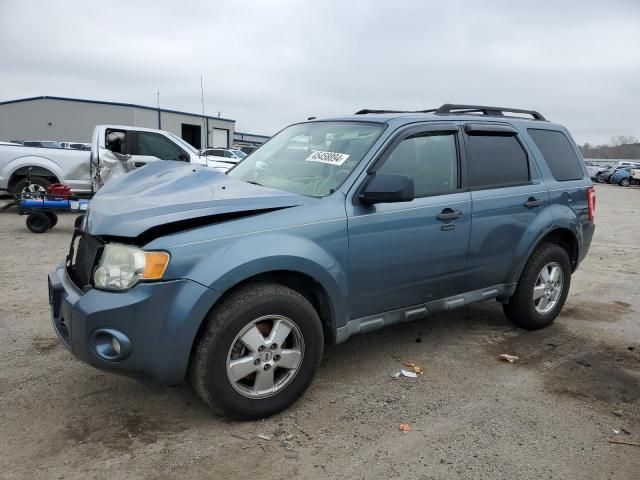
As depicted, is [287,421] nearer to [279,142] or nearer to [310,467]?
[310,467]

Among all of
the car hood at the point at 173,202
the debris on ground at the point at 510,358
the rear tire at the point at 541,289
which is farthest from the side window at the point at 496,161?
the car hood at the point at 173,202

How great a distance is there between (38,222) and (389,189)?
8035 millimetres

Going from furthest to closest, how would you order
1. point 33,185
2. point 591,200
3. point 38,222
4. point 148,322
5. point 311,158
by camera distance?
point 33,185, point 38,222, point 591,200, point 311,158, point 148,322

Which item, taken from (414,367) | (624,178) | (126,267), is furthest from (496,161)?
(624,178)

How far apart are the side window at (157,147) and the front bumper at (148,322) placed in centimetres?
896

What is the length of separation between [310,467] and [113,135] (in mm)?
10143

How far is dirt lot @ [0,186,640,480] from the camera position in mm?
2691

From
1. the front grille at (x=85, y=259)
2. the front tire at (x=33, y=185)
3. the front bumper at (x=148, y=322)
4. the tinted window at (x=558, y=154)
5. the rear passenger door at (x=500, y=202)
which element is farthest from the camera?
the front tire at (x=33, y=185)

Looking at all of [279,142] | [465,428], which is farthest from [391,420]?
[279,142]

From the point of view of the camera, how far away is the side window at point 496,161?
4.13 metres

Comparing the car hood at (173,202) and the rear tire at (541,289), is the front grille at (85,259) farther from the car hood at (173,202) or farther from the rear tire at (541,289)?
the rear tire at (541,289)

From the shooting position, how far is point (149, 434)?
294 cm

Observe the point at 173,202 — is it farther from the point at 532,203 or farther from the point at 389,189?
the point at 532,203

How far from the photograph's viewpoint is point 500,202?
4.18 meters
